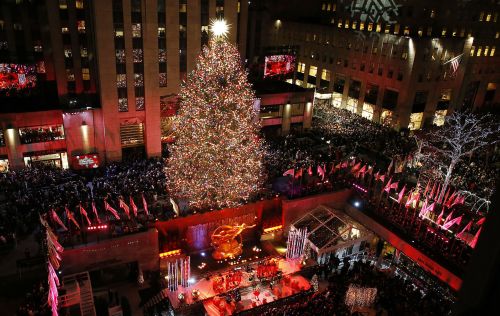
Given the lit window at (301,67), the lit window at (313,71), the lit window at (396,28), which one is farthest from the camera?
the lit window at (301,67)

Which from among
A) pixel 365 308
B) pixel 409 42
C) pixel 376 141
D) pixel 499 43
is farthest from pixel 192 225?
pixel 499 43

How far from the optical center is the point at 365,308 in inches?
854

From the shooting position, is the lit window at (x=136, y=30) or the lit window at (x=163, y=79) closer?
the lit window at (x=136, y=30)

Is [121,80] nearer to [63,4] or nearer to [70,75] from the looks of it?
[70,75]

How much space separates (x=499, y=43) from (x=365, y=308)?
5832cm

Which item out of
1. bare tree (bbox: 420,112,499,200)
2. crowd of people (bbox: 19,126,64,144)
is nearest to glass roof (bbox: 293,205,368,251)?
bare tree (bbox: 420,112,499,200)

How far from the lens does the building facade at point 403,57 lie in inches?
2018

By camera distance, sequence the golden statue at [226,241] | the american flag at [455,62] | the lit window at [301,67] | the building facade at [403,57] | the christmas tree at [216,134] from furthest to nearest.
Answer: the lit window at [301,67] < the american flag at [455,62] < the building facade at [403,57] < the golden statue at [226,241] < the christmas tree at [216,134]

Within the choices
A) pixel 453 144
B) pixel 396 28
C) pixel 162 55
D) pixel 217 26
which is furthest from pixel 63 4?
pixel 396 28

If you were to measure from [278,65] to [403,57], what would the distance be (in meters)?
16.6

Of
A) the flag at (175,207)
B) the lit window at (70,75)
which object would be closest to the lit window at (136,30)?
the lit window at (70,75)

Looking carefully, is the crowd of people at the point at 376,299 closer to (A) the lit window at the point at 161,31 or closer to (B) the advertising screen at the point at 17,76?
(A) the lit window at the point at 161,31

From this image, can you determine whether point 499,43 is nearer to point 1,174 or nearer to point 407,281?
point 407,281

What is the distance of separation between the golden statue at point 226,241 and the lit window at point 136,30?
20628 millimetres
